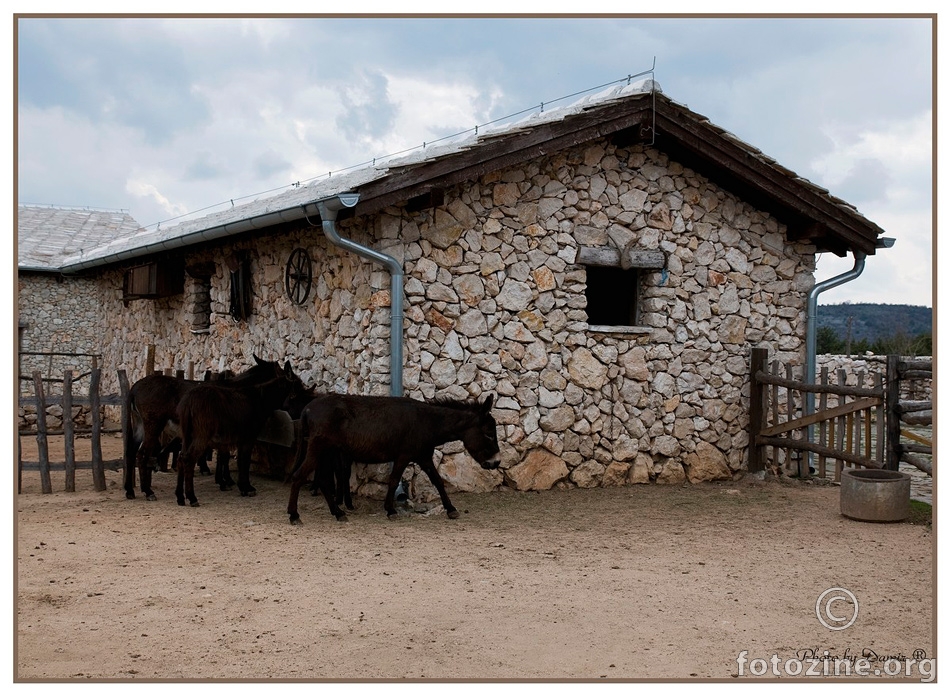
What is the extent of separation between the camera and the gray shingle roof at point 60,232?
1909cm

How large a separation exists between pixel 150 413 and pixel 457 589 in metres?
4.81

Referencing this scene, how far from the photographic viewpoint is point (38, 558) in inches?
267

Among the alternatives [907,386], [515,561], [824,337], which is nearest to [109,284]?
[515,561]

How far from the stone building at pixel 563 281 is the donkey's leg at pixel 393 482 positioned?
0.97m

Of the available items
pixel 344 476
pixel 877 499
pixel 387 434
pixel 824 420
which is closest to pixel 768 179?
pixel 824 420

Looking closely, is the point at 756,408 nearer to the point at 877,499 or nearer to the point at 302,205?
the point at 877,499

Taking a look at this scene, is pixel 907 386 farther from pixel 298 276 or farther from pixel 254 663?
pixel 254 663

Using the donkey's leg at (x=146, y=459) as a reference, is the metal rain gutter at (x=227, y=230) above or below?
above

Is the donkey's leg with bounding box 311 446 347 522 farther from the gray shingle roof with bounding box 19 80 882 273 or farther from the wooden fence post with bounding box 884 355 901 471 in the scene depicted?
the wooden fence post with bounding box 884 355 901 471

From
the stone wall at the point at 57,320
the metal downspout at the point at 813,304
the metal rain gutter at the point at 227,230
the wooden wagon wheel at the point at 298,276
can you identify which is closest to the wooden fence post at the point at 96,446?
the metal rain gutter at the point at 227,230

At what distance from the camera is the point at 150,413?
30.8ft

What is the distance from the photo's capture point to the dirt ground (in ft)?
15.4

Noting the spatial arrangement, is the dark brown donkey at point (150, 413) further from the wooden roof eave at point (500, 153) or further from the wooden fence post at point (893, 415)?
the wooden fence post at point (893, 415)

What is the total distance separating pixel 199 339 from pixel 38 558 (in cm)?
714
